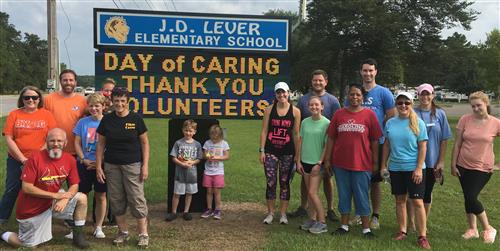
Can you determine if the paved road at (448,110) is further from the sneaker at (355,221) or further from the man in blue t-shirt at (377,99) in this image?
the man in blue t-shirt at (377,99)

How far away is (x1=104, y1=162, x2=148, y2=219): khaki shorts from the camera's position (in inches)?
206

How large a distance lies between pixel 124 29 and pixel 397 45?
30.9 metres

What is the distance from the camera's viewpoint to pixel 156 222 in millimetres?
6441

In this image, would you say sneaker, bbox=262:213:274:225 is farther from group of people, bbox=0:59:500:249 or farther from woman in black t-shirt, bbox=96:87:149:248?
woman in black t-shirt, bbox=96:87:149:248

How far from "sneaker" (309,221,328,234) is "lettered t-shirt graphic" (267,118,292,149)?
1.12 m

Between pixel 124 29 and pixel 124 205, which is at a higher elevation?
pixel 124 29

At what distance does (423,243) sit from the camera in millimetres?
5324

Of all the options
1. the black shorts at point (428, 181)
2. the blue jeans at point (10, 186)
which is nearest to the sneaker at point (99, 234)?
the blue jeans at point (10, 186)

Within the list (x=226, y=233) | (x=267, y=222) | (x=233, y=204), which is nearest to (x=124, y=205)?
(x=226, y=233)

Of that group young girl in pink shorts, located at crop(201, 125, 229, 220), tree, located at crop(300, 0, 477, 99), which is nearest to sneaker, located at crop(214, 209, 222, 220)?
young girl in pink shorts, located at crop(201, 125, 229, 220)

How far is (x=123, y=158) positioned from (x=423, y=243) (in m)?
3.62

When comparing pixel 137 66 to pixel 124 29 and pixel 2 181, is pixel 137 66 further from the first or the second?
pixel 2 181

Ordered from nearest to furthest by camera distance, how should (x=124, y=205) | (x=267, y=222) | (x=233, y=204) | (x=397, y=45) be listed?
(x=124, y=205) → (x=267, y=222) → (x=233, y=204) → (x=397, y=45)

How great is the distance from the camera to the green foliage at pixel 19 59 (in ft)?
282
